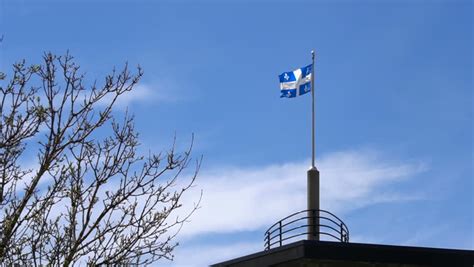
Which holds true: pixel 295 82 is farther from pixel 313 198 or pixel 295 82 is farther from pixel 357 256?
pixel 357 256

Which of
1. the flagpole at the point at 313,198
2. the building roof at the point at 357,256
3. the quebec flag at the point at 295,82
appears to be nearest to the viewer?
the building roof at the point at 357,256

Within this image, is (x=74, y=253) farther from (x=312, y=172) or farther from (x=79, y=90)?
(x=312, y=172)

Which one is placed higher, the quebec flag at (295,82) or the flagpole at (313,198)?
Result: the quebec flag at (295,82)

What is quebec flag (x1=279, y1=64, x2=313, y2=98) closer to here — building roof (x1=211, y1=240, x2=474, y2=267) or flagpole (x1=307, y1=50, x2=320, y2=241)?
flagpole (x1=307, y1=50, x2=320, y2=241)

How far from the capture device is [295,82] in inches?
1219

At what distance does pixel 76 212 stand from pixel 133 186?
1.33m

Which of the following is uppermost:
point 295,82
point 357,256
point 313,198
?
point 295,82

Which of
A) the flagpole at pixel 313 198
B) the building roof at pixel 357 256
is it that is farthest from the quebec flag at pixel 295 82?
the building roof at pixel 357 256

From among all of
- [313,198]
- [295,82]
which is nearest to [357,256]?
[313,198]

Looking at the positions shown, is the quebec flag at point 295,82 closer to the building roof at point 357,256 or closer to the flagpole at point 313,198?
the flagpole at point 313,198

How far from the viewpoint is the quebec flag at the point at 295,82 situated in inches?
1214


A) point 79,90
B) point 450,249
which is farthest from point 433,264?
point 79,90

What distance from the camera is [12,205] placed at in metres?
15.5

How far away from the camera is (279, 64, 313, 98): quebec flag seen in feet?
101
